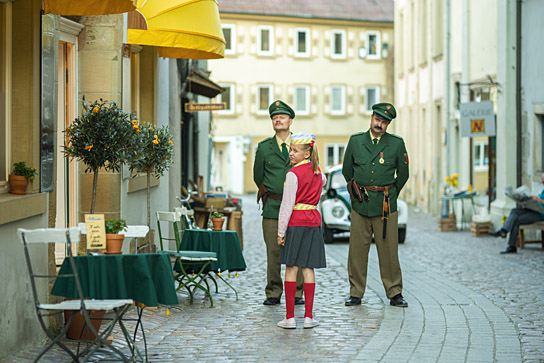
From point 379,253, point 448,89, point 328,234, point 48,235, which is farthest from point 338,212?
point 48,235

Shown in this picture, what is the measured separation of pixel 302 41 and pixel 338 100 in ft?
12.5

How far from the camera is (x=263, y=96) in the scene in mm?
51812

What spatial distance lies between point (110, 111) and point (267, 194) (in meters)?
2.53

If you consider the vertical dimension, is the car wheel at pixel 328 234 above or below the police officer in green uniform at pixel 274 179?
below

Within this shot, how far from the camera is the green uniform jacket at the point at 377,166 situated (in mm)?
9984

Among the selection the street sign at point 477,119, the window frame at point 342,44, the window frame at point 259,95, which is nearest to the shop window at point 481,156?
the street sign at point 477,119

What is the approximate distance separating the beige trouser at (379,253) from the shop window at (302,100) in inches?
1660

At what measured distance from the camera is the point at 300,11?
52188mm

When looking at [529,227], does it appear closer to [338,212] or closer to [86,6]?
[338,212]

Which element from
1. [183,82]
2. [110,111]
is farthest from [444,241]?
[110,111]

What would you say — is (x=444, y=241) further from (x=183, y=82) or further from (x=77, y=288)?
(x=77, y=288)

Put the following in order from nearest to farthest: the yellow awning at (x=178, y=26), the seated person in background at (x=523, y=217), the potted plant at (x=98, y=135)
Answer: the potted plant at (x=98, y=135), the yellow awning at (x=178, y=26), the seated person in background at (x=523, y=217)

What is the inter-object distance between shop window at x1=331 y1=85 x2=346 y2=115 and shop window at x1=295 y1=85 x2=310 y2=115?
58.0 inches

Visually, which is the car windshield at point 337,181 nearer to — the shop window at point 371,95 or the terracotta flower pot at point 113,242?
the terracotta flower pot at point 113,242
